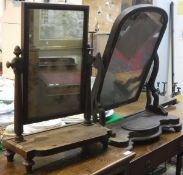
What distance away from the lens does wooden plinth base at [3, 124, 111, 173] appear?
1.06m

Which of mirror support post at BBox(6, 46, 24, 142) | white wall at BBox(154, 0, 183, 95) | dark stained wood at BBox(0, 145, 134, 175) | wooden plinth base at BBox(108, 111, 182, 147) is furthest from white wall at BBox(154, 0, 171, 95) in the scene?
mirror support post at BBox(6, 46, 24, 142)

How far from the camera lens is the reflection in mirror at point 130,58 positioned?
1489 millimetres

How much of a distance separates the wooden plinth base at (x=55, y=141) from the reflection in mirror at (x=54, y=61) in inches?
2.9

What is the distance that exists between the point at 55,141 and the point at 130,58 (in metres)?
0.63

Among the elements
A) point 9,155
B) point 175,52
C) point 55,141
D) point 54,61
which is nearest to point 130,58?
point 54,61

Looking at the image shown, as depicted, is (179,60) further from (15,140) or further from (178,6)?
(15,140)

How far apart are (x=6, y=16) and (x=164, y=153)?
1.73 metres

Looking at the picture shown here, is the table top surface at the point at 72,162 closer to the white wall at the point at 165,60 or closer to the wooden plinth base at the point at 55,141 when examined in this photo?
the wooden plinth base at the point at 55,141

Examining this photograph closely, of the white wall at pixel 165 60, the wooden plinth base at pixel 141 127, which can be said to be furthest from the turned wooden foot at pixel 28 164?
the white wall at pixel 165 60

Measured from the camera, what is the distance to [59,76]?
1222mm

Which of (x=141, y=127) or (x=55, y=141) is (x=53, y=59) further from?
(x=141, y=127)

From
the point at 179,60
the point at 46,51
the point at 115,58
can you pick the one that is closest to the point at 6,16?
the point at 115,58

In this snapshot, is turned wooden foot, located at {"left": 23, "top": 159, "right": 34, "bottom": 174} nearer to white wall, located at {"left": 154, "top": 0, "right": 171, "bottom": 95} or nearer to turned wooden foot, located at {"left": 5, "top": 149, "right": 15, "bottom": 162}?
turned wooden foot, located at {"left": 5, "top": 149, "right": 15, "bottom": 162}

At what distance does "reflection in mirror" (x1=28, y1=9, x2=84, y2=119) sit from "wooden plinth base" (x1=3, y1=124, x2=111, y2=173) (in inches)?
2.9
